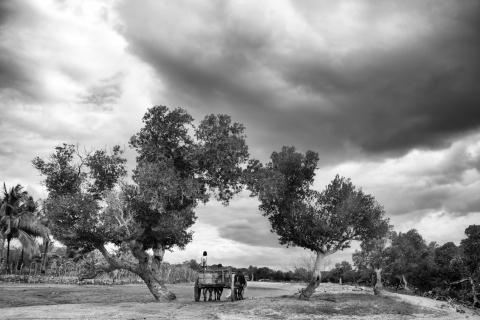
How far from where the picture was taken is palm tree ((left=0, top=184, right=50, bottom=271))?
221 ft

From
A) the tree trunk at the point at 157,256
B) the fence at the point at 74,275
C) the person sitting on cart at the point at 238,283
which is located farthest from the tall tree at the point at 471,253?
the fence at the point at 74,275

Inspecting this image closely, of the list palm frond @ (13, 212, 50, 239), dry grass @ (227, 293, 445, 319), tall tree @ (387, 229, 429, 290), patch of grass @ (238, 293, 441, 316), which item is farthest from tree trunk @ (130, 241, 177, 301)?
tall tree @ (387, 229, 429, 290)

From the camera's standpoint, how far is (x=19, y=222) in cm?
6931

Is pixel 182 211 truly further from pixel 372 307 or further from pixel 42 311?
pixel 372 307

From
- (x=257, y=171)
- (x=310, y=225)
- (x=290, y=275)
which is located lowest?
(x=290, y=275)

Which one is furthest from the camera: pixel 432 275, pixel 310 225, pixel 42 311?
pixel 432 275

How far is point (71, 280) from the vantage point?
69.9 metres

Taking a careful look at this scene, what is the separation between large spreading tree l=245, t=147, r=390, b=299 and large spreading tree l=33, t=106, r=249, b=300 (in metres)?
3.47

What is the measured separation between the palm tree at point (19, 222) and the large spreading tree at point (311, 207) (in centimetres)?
4945

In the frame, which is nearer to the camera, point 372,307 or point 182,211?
point 372,307

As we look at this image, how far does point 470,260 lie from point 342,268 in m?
82.5

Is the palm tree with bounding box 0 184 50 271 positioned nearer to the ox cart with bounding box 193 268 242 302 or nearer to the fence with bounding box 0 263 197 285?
the fence with bounding box 0 263 197 285

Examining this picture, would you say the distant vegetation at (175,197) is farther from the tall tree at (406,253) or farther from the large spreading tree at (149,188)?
the tall tree at (406,253)

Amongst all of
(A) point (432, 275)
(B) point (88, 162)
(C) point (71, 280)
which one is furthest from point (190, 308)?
(A) point (432, 275)
